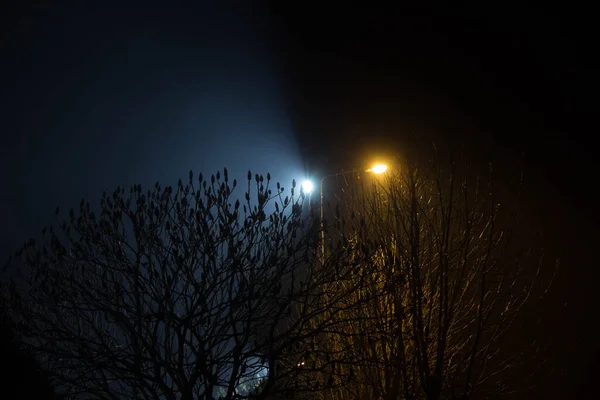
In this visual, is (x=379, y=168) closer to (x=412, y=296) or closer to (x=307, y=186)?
(x=307, y=186)

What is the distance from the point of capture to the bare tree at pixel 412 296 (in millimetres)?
6004

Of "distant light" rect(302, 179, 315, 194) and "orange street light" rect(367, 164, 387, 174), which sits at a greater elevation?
"orange street light" rect(367, 164, 387, 174)

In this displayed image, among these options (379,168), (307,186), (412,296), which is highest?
(379,168)

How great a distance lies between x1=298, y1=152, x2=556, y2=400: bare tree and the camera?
236 inches

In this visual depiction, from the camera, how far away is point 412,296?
639 cm

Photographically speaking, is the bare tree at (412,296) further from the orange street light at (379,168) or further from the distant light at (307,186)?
the distant light at (307,186)

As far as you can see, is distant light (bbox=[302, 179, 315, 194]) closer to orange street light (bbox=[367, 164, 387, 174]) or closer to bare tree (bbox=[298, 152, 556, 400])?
bare tree (bbox=[298, 152, 556, 400])

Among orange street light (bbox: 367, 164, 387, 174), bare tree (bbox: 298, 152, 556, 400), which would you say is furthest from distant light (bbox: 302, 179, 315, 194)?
orange street light (bbox: 367, 164, 387, 174)

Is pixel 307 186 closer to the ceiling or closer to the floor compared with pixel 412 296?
closer to the ceiling

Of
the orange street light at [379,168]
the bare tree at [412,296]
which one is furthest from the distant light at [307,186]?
the orange street light at [379,168]

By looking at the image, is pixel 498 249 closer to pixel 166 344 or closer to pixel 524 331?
pixel 524 331

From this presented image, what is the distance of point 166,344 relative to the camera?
238 inches

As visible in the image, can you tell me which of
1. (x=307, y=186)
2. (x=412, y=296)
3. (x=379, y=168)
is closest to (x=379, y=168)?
(x=379, y=168)

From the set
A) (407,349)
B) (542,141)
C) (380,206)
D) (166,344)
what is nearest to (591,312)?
(542,141)
